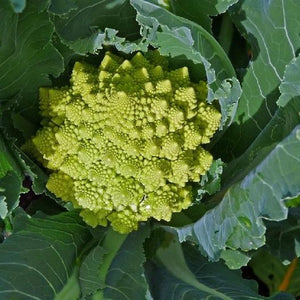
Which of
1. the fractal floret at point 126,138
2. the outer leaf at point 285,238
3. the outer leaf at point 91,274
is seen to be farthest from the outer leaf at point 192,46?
the outer leaf at point 91,274

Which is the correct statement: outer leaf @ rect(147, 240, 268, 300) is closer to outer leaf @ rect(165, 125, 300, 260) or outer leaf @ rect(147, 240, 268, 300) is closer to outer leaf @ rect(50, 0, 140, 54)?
outer leaf @ rect(165, 125, 300, 260)

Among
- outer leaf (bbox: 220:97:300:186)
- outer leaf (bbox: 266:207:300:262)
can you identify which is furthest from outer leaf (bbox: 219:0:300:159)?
outer leaf (bbox: 266:207:300:262)

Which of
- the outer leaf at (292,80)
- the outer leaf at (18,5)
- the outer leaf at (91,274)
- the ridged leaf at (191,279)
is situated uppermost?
the outer leaf at (18,5)

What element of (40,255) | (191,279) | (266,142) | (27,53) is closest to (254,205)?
(266,142)

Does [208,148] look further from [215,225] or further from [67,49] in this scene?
[67,49]

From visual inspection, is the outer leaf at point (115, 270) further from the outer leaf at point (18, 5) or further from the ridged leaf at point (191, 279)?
the outer leaf at point (18, 5)
